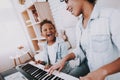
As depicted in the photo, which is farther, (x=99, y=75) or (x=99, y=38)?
(x=99, y=38)

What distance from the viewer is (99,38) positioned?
3.70 feet

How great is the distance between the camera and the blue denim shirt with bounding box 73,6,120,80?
3.18 feet

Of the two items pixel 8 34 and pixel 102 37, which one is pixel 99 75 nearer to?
pixel 102 37

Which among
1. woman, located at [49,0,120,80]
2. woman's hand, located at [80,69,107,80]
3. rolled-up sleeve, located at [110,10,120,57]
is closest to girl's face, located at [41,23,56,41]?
woman, located at [49,0,120,80]

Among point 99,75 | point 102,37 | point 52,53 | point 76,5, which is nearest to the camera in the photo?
point 99,75

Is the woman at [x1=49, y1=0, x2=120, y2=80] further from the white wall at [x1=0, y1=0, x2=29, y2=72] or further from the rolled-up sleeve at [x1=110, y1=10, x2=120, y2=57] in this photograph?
the white wall at [x1=0, y1=0, x2=29, y2=72]

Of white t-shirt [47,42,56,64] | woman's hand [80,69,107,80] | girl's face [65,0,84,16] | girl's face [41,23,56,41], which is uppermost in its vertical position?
girl's face [65,0,84,16]

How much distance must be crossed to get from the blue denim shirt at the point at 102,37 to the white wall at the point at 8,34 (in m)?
4.29

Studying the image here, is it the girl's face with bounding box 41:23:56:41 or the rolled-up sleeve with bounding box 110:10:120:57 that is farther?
the girl's face with bounding box 41:23:56:41

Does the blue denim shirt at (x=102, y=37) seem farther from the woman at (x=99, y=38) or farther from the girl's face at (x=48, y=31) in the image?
the girl's face at (x=48, y=31)

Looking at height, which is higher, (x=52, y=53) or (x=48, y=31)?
(x=48, y=31)

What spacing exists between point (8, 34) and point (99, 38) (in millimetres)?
4544

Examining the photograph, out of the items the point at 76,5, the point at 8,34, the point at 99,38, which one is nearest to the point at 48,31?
the point at 76,5

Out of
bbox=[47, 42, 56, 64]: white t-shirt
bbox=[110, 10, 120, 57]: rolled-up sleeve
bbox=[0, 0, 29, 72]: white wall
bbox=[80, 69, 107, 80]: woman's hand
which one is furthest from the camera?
bbox=[0, 0, 29, 72]: white wall
